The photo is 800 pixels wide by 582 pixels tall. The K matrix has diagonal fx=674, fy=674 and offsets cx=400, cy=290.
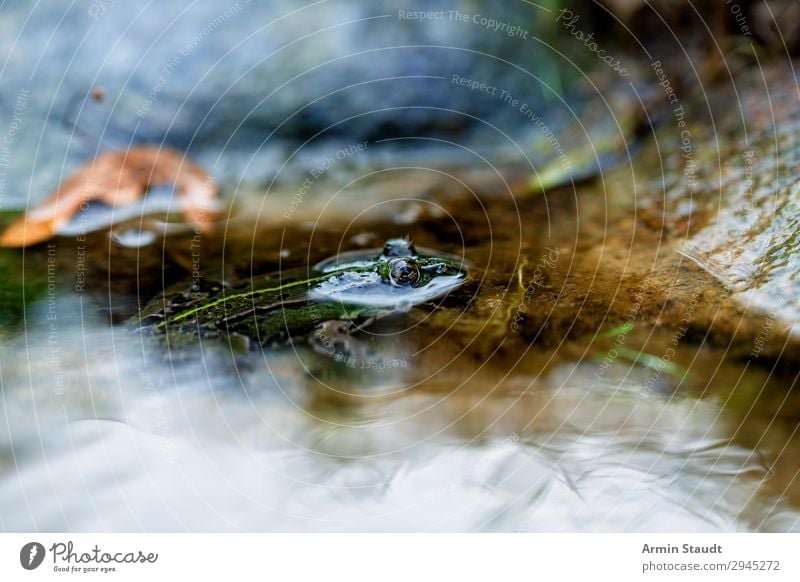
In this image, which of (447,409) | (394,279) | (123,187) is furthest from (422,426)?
(123,187)

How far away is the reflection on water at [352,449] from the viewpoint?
0.82 metres

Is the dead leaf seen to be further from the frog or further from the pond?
the frog

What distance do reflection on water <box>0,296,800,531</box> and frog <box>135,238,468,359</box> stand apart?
35mm

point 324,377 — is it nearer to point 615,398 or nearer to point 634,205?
point 615,398

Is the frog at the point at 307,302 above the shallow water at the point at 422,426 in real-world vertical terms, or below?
above

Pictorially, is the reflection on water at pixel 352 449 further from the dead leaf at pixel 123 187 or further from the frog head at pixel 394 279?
the dead leaf at pixel 123 187

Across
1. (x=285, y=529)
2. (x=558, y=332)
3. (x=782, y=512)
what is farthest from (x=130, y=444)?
→ (x=782, y=512)

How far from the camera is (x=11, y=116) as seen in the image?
3.70 ft

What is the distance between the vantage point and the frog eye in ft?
3.15

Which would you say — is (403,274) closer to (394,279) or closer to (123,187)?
(394,279)

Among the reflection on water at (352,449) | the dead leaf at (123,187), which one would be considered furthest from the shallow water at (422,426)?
the dead leaf at (123,187)

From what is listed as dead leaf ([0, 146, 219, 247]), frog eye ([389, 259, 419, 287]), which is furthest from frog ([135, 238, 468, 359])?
dead leaf ([0, 146, 219, 247])

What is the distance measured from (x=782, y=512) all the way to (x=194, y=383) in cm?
76

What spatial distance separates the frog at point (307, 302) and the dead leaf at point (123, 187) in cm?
18
